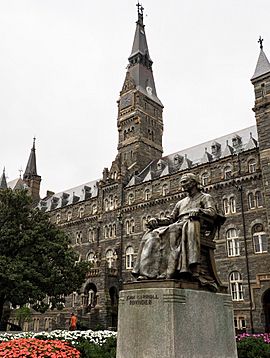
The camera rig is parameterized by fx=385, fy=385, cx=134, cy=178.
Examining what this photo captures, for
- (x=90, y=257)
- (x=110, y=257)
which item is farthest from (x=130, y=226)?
(x=90, y=257)

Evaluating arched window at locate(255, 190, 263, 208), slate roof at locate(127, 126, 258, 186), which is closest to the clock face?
slate roof at locate(127, 126, 258, 186)

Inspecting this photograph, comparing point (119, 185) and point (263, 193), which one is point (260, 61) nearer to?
point (263, 193)

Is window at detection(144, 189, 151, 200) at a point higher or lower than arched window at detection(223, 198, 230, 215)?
higher

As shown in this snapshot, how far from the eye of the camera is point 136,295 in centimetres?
714

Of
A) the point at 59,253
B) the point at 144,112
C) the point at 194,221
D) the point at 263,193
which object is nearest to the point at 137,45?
the point at 144,112

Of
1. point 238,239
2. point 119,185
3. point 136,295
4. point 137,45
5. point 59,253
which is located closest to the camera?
point 136,295

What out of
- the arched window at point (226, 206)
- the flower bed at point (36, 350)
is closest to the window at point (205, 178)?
the arched window at point (226, 206)

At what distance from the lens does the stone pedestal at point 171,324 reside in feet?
21.4

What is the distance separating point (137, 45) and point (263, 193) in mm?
34919

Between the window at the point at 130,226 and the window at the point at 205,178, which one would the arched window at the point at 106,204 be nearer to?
the window at the point at 130,226

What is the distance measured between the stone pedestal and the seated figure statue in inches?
16.1

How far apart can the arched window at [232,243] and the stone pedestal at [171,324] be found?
956 inches

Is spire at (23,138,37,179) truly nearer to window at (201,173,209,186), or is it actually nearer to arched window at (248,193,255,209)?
window at (201,173,209,186)

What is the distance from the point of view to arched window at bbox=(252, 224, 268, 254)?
29359 millimetres
